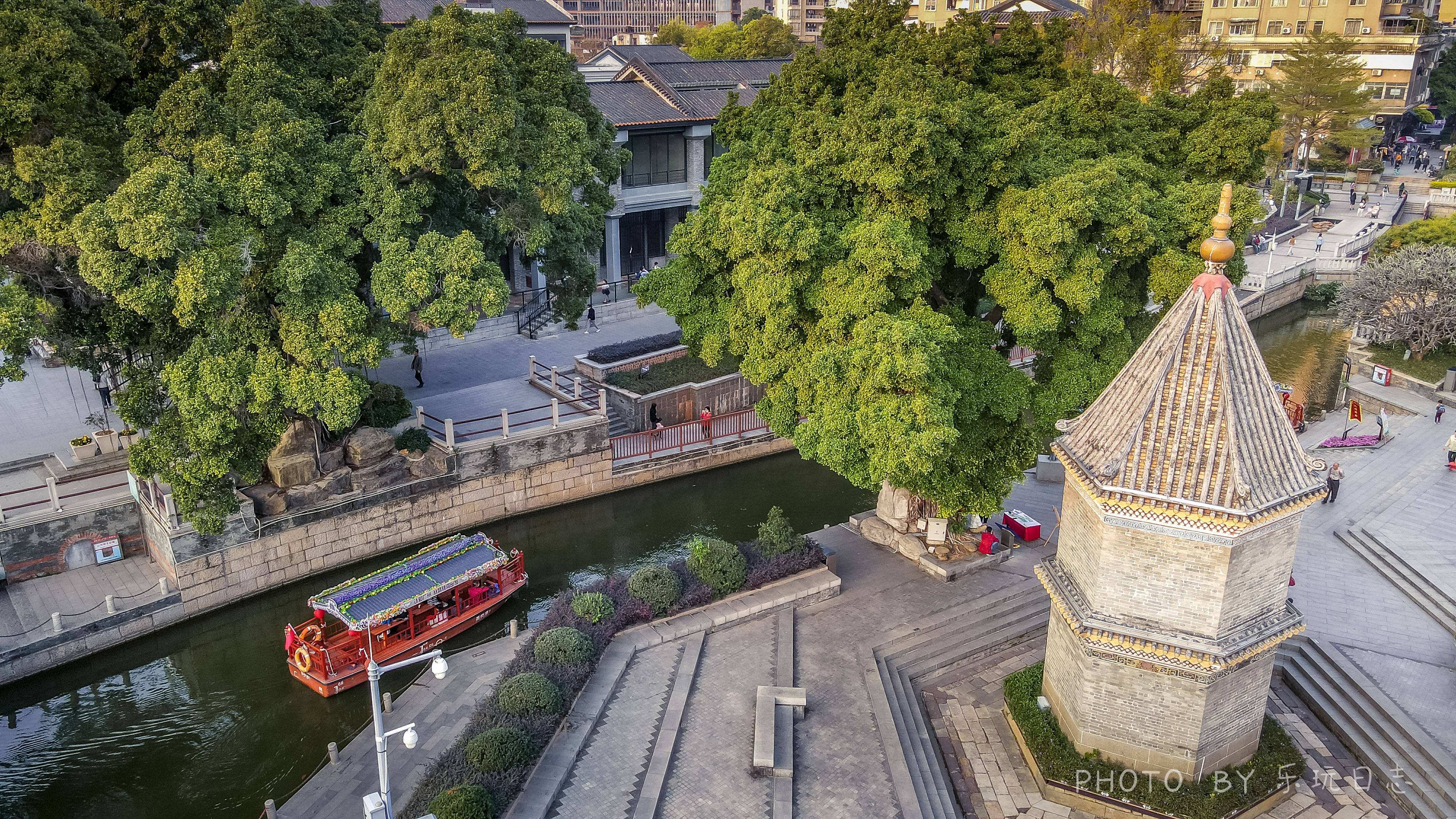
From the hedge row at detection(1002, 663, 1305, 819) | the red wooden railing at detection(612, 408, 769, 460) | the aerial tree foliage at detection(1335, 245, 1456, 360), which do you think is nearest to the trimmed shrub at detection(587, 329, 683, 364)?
the red wooden railing at detection(612, 408, 769, 460)

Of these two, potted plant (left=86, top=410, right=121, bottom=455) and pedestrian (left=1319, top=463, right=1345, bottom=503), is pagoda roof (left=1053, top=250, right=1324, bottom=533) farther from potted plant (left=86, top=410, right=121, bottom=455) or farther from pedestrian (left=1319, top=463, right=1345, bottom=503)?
potted plant (left=86, top=410, right=121, bottom=455)

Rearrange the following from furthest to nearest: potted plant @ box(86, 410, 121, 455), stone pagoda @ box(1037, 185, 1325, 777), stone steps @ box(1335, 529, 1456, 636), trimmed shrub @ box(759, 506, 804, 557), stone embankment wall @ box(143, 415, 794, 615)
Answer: potted plant @ box(86, 410, 121, 455), stone embankment wall @ box(143, 415, 794, 615), trimmed shrub @ box(759, 506, 804, 557), stone steps @ box(1335, 529, 1456, 636), stone pagoda @ box(1037, 185, 1325, 777)

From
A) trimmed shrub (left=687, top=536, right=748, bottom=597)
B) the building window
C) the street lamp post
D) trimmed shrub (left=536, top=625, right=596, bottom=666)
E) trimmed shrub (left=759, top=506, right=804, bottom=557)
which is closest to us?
the street lamp post

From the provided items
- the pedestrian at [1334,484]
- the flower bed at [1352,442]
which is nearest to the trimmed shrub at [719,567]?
the pedestrian at [1334,484]

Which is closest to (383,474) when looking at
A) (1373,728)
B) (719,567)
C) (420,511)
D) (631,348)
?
(420,511)

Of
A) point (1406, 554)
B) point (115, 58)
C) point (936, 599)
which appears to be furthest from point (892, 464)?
point (115, 58)

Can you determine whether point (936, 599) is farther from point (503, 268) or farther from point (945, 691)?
point (503, 268)
